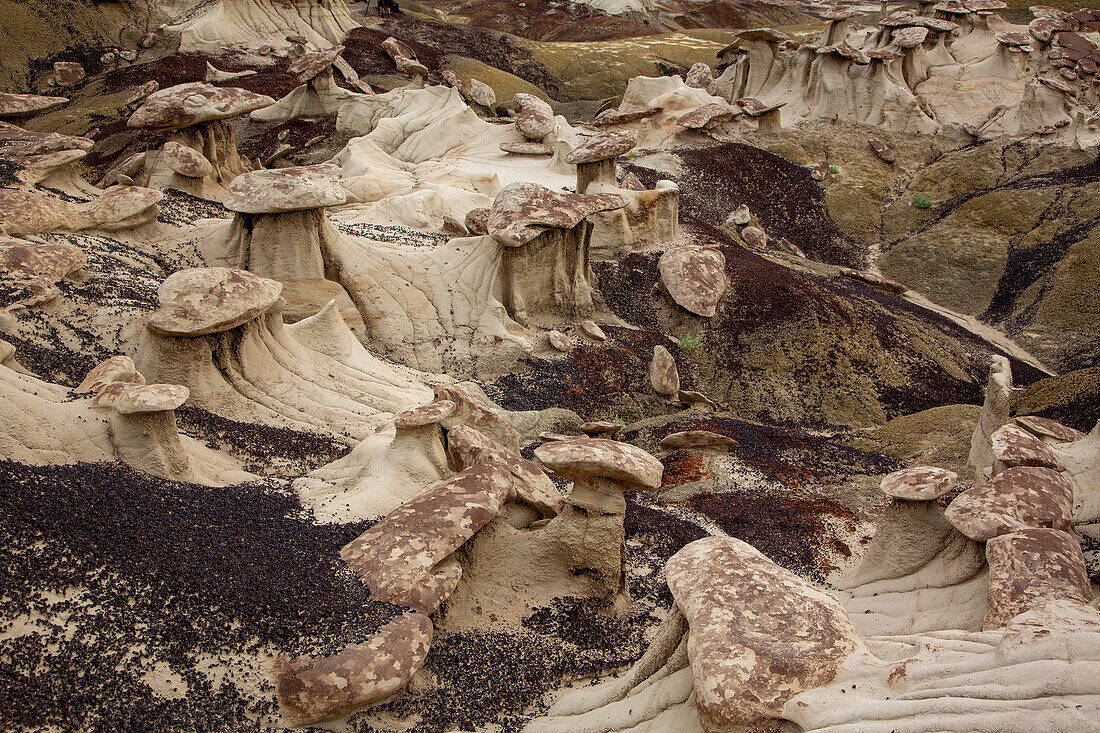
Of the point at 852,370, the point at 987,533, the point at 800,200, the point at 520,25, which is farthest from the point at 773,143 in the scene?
the point at 520,25

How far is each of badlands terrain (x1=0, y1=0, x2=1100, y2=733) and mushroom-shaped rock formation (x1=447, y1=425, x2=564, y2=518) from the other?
10 centimetres

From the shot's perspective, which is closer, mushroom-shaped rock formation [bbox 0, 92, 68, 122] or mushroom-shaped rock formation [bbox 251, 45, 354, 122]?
mushroom-shaped rock formation [bbox 0, 92, 68, 122]

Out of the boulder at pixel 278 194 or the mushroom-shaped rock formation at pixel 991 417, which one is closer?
the mushroom-shaped rock formation at pixel 991 417

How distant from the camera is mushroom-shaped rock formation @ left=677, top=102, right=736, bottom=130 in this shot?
70.5ft

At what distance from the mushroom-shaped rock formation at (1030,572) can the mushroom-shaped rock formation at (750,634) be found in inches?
53.6

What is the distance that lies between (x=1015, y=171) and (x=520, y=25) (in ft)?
109

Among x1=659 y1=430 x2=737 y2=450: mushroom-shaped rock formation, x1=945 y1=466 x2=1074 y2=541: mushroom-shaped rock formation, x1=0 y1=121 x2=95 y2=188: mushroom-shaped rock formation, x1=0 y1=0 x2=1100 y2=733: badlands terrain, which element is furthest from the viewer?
x1=0 y1=121 x2=95 y2=188: mushroom-shaped rock formation

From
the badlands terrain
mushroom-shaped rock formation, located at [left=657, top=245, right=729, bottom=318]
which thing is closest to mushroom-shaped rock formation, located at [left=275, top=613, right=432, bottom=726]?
the badlands terrain

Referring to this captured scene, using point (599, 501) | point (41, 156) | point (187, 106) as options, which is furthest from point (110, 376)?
point (187, 106)

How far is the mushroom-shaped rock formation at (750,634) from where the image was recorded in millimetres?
3455

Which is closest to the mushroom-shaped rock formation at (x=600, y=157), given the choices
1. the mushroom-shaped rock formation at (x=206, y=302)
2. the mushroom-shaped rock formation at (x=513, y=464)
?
the mushroom-shaped rock formation at (x=206, y=302)

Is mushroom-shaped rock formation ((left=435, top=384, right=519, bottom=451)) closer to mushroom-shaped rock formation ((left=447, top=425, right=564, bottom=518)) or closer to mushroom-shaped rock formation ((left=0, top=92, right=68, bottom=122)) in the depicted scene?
mushroom-shaped rock formation ((left=447, top=425, right=564, bottom=518))

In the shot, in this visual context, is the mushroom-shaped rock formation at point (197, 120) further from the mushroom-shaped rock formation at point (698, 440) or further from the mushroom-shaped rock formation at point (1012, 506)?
the mushroom-shaped rock formation at point (1012, 506)

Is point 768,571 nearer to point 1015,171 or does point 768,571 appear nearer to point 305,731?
point 305,731
